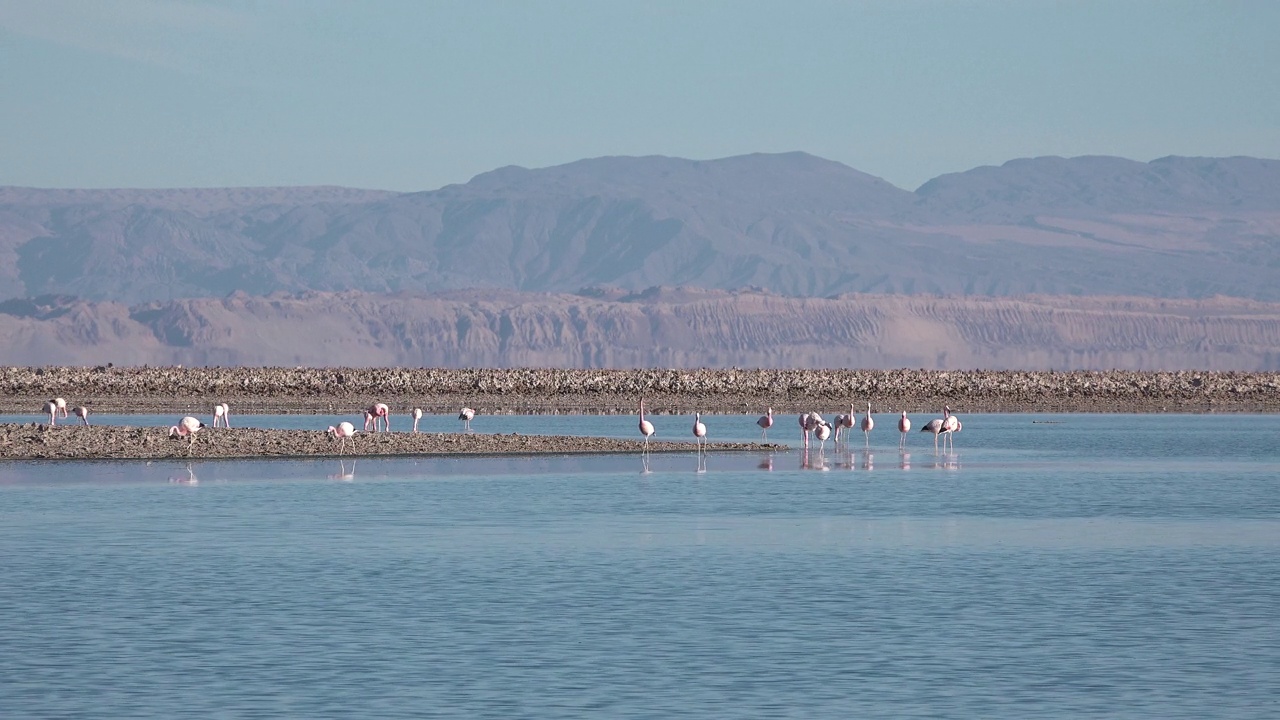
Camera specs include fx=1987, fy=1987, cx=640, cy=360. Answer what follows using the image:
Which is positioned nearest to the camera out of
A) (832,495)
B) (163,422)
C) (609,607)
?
(609,607)

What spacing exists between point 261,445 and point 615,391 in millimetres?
47342

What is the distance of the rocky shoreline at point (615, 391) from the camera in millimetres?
76250

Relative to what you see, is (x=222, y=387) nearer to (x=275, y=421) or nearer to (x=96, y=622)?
(x=275, y=421)

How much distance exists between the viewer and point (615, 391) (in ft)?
286

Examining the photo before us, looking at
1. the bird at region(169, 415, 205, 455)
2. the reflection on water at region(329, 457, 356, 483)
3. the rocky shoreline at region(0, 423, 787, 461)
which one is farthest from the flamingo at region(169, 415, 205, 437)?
the reflection on water at region(329, 457, 356, 483)

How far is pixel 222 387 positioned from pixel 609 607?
66.1 m

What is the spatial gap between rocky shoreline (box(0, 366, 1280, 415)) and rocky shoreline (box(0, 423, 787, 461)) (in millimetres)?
25394

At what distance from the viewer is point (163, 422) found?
187 ft

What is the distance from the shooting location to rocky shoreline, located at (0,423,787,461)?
128 ft

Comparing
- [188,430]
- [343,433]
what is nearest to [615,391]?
[343,433]

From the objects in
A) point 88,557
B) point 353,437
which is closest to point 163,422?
point 353,437

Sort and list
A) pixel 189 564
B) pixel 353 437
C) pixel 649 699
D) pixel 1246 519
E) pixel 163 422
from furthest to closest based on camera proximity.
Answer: pixel 163 422 < pixel 353 437 < pixel 1246 519 < pixel 189 564 < pixel 649 699

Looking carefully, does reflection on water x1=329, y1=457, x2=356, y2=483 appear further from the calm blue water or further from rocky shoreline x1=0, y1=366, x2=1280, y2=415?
→ rocky shoreline x1=0, y1=366, x2=1280, y2=415

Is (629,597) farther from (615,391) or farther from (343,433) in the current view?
(615,391)
